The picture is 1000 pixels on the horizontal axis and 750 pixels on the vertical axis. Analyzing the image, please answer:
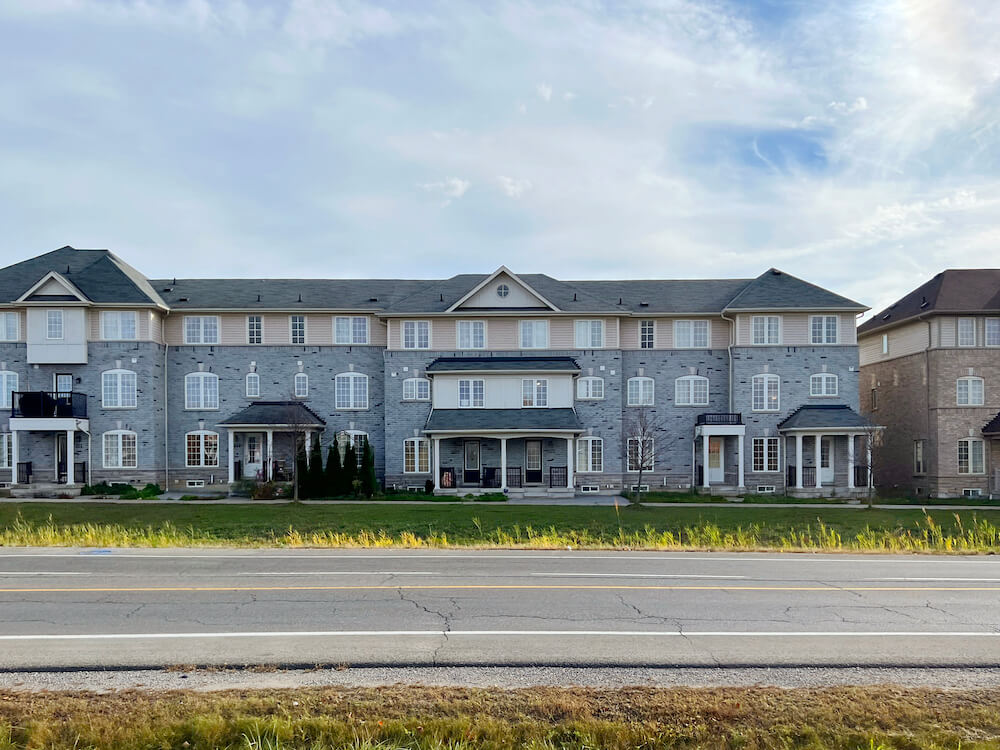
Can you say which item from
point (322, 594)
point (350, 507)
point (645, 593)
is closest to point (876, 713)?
point (645, 593)

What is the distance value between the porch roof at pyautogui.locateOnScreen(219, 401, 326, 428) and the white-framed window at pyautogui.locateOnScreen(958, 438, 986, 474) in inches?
1207

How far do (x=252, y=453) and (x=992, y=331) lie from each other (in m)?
36.4

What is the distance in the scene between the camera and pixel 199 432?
36.0 m

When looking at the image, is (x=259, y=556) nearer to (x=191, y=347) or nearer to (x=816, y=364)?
(x=191, y=347)

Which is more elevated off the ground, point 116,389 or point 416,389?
point 116,389

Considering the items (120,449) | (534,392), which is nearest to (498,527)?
(534,392)

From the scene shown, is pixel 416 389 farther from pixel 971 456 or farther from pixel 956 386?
pixel 971 456

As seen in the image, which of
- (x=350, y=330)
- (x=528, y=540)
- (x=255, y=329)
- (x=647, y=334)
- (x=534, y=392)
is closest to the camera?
(x=528, y=540)

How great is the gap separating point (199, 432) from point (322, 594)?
27900mm

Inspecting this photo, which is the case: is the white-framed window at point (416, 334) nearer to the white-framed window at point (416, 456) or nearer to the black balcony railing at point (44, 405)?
the white-framed window at point (416, 456)

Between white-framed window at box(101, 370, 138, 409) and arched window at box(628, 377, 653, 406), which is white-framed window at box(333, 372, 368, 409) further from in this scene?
arched window at box(628, 377, 653, 406)

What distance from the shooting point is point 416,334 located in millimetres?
35750

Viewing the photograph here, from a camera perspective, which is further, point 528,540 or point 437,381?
point 437,381

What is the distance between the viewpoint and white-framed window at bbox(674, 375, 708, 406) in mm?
36438
